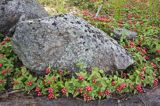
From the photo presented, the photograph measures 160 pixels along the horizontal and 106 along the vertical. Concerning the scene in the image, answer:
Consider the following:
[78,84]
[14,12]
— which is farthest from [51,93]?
[14,12]

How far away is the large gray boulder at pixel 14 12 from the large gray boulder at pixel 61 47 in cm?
122

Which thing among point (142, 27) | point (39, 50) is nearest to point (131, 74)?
point (39, 50)

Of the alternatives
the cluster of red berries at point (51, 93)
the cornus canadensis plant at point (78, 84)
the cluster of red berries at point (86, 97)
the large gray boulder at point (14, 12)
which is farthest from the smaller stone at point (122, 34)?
the cluster of red berries at point (51, 93)

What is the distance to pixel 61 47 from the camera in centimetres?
530

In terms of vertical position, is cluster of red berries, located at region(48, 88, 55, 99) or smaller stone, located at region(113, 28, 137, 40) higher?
smaller stone, located at region(113, 28, 137, 40)

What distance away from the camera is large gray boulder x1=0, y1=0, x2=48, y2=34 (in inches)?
255

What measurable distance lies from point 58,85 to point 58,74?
214 millimetres

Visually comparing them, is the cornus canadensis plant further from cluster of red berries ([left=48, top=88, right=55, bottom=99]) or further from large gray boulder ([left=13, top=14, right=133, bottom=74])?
large gray boulder ([left=13, top=14, right=133, bottom=74])

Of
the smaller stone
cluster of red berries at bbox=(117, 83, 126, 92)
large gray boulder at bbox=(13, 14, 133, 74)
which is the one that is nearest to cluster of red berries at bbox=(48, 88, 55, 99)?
large gray boulder at bbox=(13, 14, 133, 74)

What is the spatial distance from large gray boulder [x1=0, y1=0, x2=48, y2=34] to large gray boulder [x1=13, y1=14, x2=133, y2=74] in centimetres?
122

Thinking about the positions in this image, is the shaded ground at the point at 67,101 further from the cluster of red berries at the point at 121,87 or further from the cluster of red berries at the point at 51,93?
the cluster of red berries at the point at 121,87

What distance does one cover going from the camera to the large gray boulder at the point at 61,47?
519cm

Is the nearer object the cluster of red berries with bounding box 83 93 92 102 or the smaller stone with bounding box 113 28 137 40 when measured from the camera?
the cluster of red berries with bounding box 83 93 92 102

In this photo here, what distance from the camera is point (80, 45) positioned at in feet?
17.5
